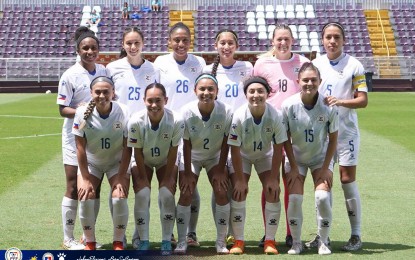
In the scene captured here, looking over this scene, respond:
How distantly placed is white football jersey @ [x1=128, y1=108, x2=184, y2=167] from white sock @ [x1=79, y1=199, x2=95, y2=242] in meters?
0.66

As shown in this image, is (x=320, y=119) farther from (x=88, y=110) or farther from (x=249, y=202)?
(x=249, y=202)

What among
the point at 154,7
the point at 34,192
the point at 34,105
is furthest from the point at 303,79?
the point at 154,7

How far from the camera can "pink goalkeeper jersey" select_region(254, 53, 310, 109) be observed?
845 cm

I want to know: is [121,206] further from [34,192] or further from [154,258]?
[34,192]

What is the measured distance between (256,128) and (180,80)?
1110 millimetres

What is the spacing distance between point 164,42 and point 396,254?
1518 inches

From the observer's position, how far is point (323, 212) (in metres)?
7.92

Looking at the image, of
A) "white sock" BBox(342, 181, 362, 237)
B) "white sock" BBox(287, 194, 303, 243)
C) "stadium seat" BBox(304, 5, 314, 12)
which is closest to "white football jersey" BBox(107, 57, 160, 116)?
"white sock" BBox(287, 194, 303, 243)

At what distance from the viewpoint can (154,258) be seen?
7.53 m

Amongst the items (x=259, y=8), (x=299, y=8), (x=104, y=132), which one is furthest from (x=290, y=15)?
(x=104, y=132)

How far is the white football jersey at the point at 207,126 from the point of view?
8000 millimetres

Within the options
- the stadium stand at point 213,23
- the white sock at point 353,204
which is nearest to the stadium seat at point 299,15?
the stadium stand at point 213,23

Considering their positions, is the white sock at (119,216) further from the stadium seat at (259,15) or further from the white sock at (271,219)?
the stadium seat at (259,15)

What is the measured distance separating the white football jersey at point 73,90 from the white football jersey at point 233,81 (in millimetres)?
1168
